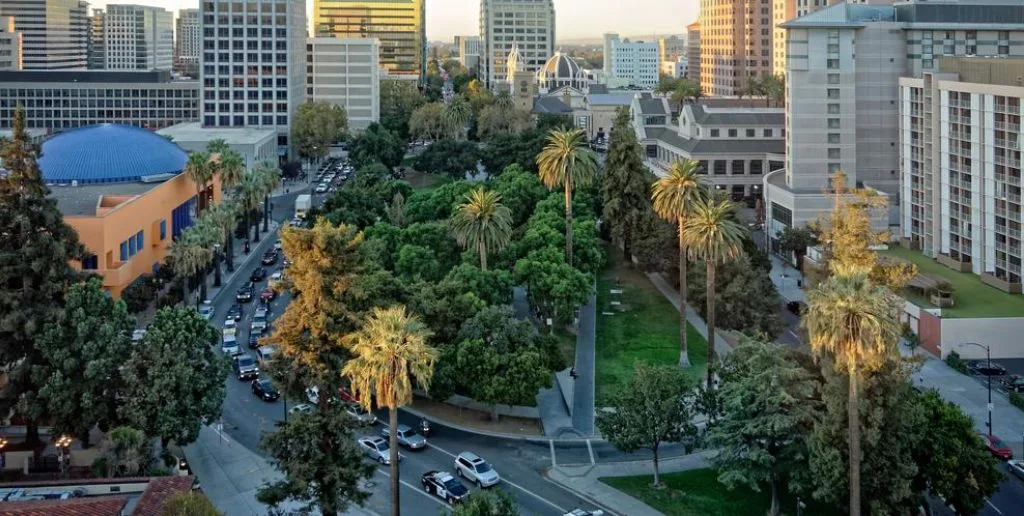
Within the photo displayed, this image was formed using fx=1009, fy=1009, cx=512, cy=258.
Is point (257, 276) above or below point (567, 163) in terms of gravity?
below

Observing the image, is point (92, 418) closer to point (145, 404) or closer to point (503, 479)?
point (145, 404)

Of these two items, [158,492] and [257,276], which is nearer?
[158,492]

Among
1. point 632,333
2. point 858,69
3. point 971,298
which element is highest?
point 858,69

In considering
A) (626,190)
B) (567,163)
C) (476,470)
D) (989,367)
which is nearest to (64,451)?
(476,470)

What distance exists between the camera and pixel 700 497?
52125 millimetres

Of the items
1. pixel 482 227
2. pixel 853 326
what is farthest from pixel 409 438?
pixel 853 326

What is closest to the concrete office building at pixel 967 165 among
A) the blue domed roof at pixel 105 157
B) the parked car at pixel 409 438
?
the parked car at pixel 409 438

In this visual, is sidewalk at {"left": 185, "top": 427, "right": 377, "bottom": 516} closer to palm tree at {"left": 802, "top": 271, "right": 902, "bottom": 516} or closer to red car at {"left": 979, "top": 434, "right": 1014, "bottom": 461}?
palm tree at {"left": 802, "top": 271, "right": 902, "bottom": 516}

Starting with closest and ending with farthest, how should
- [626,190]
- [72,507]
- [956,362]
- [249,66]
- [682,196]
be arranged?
[72,507], [682,196], [956,362], [626,190], [249,66]

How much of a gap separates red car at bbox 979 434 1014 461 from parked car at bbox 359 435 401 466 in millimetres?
32995

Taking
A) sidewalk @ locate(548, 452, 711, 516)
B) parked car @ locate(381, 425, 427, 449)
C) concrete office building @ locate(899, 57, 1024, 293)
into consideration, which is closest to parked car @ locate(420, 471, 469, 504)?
parked car @ locate(381, 425, 427, 449)

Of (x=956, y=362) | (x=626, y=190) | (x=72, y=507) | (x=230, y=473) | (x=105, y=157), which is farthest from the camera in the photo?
(x=105, y=157)

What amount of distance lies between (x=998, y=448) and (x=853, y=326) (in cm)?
2238

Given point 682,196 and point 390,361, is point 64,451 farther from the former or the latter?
point 682,196
